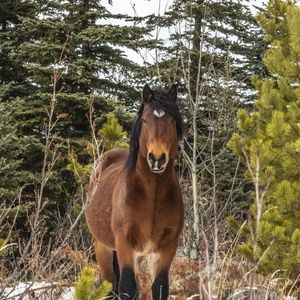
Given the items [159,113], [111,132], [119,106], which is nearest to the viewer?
[159,113]

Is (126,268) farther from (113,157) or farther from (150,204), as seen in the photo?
(113,157)

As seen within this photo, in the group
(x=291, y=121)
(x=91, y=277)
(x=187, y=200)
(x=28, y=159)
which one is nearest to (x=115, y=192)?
(x=291, y=121)

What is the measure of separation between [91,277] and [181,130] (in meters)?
2.91

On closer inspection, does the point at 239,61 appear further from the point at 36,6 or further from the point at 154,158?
the point at 154,158

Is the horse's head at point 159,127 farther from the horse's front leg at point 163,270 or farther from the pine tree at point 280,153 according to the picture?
the pine tree at point 280,153

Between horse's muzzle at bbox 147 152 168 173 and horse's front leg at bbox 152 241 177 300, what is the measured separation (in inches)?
31.9

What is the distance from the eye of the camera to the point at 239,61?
1823cm

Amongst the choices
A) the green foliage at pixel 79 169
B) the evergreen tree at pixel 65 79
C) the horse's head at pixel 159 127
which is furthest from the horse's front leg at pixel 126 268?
the evergreen tree at pixel 65 79

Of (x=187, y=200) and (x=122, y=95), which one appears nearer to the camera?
(x=187, y=200)

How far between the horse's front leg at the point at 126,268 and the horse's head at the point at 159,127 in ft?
2.56

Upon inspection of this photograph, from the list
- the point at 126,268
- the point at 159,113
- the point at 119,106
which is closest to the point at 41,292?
the point at 126,268

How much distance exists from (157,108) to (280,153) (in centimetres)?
171

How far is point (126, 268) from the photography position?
471 cm

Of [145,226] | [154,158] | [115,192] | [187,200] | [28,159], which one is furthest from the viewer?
[28,159]
